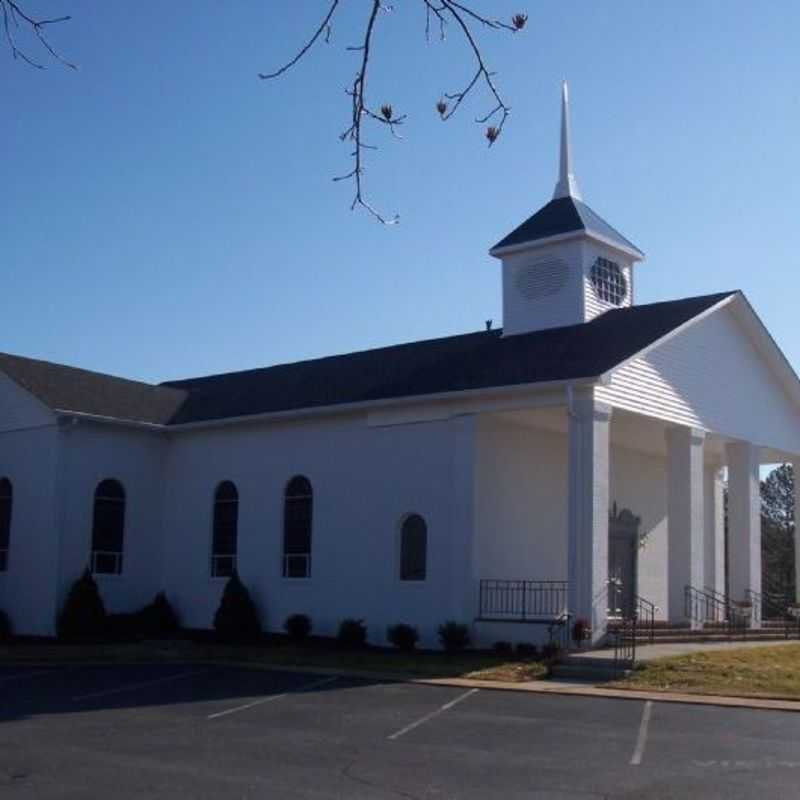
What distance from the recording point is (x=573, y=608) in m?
23.7

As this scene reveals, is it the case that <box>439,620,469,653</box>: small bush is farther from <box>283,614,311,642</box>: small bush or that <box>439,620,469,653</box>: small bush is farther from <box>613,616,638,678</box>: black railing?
<box>283,614,311,642</box>: small bush

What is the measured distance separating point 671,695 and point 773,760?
6323 millimetres

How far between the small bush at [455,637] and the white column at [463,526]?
0.78 ft

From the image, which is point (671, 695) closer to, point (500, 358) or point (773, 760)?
point (773, 760)

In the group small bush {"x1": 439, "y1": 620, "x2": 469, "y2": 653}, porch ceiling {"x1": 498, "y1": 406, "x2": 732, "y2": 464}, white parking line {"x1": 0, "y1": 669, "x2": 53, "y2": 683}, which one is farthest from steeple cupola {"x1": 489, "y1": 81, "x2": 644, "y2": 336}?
white parking line {"x1": 0, "y1": 669, "x2": 53, "y2": 683}

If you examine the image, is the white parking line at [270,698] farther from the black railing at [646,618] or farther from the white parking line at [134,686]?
the black railing at [646,618]

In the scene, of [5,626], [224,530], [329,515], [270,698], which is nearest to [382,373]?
[329,515]

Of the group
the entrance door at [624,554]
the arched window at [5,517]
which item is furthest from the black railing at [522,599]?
the arched window at [5,517]

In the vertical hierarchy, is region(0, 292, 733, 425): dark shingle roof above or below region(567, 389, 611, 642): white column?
above

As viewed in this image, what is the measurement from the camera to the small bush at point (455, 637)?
25.0m

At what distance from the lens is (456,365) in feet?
92.9

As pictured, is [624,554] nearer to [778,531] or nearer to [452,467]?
[452,467]

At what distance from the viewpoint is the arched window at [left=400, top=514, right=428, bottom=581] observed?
26891mm

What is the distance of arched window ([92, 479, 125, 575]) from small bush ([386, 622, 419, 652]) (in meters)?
8.49
